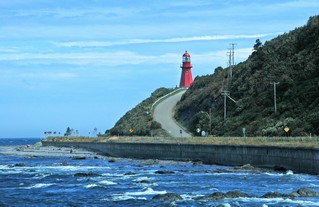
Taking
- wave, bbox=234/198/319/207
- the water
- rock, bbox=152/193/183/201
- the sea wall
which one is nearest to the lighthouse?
the sea wall

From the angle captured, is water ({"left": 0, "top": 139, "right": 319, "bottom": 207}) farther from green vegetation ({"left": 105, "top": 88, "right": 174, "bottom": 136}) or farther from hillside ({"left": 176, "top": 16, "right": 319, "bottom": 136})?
green vegetation ({"left": 105, "top": 88, "right": 174, "bottom": 136})

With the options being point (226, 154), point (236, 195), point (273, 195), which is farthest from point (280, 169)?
point (273, 195)

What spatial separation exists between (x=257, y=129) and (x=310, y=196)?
4648cm

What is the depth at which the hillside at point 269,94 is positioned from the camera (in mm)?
76875

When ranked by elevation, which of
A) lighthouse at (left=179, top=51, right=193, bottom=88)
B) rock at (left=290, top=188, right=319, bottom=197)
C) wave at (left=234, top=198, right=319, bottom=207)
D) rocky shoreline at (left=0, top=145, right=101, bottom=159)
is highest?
lighthouse at (left=179, top=51, right=193, bottom=88)

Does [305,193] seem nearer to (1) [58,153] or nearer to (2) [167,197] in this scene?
(2) [167,197]

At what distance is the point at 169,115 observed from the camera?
128 metres

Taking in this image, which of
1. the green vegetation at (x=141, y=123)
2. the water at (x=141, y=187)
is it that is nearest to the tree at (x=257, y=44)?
the green vegetation at (x=141, y=123)

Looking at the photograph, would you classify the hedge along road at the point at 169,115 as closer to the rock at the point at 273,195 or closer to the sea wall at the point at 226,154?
the sea wall at the point at 226,154

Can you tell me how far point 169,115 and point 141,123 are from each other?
6080 mm

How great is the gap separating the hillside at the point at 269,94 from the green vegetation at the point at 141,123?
603 cm

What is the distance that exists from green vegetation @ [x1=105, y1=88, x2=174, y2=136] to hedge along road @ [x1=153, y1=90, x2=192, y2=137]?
130cm

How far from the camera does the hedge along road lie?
109m

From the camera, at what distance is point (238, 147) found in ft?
194
